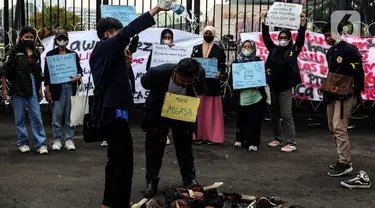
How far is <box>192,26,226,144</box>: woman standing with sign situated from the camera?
8.02m

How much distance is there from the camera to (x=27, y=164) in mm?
6656

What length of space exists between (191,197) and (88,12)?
631 cm

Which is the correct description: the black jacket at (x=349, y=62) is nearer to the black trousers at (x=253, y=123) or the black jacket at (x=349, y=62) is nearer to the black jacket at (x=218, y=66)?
the black trousers at (x=253, y=123)

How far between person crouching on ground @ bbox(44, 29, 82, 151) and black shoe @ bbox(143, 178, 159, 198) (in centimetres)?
251

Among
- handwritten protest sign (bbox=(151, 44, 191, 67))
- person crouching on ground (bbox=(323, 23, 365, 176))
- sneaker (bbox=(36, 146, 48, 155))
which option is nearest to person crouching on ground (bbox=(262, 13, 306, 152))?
person crouching on ground (bbox=(323, 23, 365, 176))

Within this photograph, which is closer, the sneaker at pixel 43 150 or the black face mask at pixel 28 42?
the black face mask at pixel 28 42

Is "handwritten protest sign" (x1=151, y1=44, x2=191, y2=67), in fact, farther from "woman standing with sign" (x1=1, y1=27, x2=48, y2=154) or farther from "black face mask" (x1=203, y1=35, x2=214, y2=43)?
"woman standing with sign" (x1=1, y1=27, x2=48, y2=154)

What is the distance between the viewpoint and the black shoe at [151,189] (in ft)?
17.3

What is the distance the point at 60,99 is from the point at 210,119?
2281mm

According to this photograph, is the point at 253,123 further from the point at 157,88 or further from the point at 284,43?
the point at 157,88

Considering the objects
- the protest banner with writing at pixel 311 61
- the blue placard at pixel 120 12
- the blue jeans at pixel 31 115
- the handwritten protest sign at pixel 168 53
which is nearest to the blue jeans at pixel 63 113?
the blue jeans at pixel 31 115

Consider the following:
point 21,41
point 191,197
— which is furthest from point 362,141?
point 21,41

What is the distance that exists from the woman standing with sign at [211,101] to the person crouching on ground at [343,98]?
2.08 meters

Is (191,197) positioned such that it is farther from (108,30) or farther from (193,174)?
(108,30)
